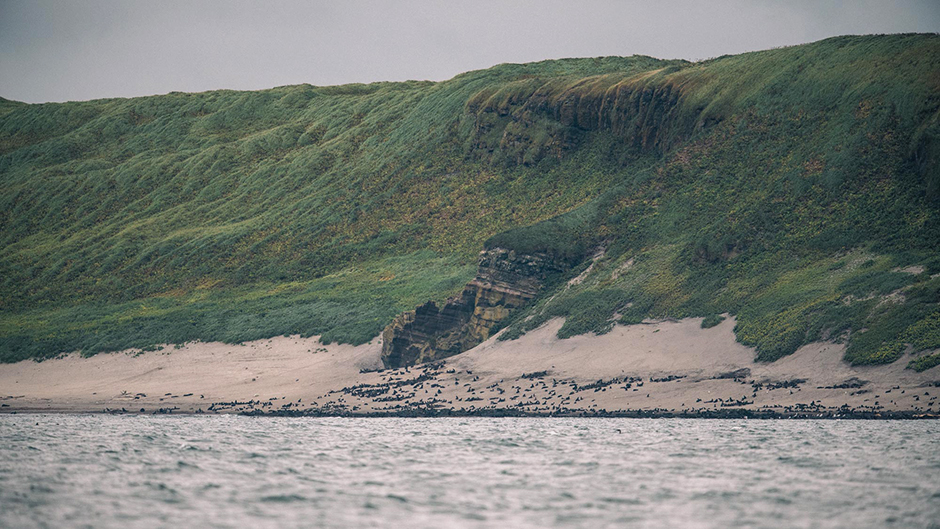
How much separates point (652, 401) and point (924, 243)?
20.4 m

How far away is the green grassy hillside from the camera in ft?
208

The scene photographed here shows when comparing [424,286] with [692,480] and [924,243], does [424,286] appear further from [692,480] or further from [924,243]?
[692,480]

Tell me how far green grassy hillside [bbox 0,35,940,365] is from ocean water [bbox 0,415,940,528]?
18474 millimetres

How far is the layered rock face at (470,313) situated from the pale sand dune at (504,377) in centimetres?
223

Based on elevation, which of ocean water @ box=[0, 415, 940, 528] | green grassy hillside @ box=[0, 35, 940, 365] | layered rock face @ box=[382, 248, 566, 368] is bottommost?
ocean water @ box=[0, 415, 940, 528]

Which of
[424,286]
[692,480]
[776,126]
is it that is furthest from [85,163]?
[692,480]

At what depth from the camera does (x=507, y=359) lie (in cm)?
6462

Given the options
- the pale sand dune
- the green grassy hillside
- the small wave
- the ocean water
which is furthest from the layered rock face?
the small wave

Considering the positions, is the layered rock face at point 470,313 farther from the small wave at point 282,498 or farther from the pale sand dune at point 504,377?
the small wave at point 282,498

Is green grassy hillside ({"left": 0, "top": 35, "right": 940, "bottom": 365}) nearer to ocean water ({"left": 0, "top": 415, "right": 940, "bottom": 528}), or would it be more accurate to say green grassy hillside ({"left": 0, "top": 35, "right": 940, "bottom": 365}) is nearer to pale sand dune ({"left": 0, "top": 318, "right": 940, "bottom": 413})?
pale sand dune ({"left": 0, "top": 318, "right": 940, "bottom": 413})

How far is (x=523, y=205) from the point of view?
9794 centimetres

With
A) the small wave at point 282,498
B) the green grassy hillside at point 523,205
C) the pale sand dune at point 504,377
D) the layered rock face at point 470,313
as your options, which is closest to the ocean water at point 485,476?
the small wave at point 282,498

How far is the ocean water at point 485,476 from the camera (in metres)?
22.0

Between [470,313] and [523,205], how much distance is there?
91.5 ft
